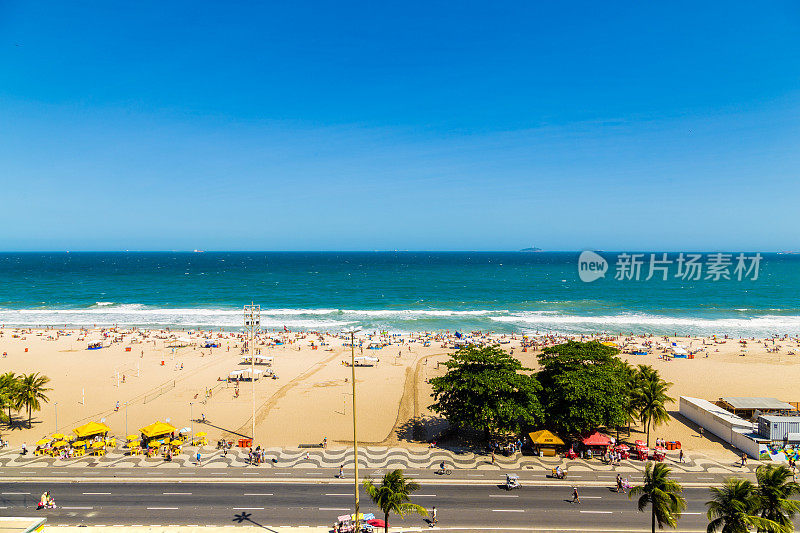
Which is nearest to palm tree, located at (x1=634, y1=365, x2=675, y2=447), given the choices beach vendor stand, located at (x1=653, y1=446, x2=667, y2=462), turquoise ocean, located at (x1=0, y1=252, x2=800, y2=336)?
beach vendor stand, located at (x1=653, y1=446, x2=667, y2=462)

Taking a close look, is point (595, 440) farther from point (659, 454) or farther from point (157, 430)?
point (157, 430)

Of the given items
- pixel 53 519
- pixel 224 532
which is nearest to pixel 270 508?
pixel 224 532

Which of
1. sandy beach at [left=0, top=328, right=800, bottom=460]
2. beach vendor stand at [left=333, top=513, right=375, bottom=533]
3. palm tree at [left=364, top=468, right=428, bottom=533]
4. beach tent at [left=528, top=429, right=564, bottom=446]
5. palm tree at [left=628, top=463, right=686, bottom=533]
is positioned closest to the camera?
palm tree at [left=628, top=463, right=686, bottom=533]

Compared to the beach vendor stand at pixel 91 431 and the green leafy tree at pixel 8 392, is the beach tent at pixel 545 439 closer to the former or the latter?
the beach vendor stand at pixel 91 431

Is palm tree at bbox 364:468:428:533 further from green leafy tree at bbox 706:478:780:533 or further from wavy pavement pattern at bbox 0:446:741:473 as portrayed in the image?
green leafy tree at bbox 706:478:780:533

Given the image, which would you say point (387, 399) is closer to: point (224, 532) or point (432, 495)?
point (432, 495)

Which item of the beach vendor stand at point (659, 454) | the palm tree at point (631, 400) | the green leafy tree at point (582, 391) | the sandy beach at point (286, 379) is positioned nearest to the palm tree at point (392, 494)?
the sandy beach at point (286, 379)
